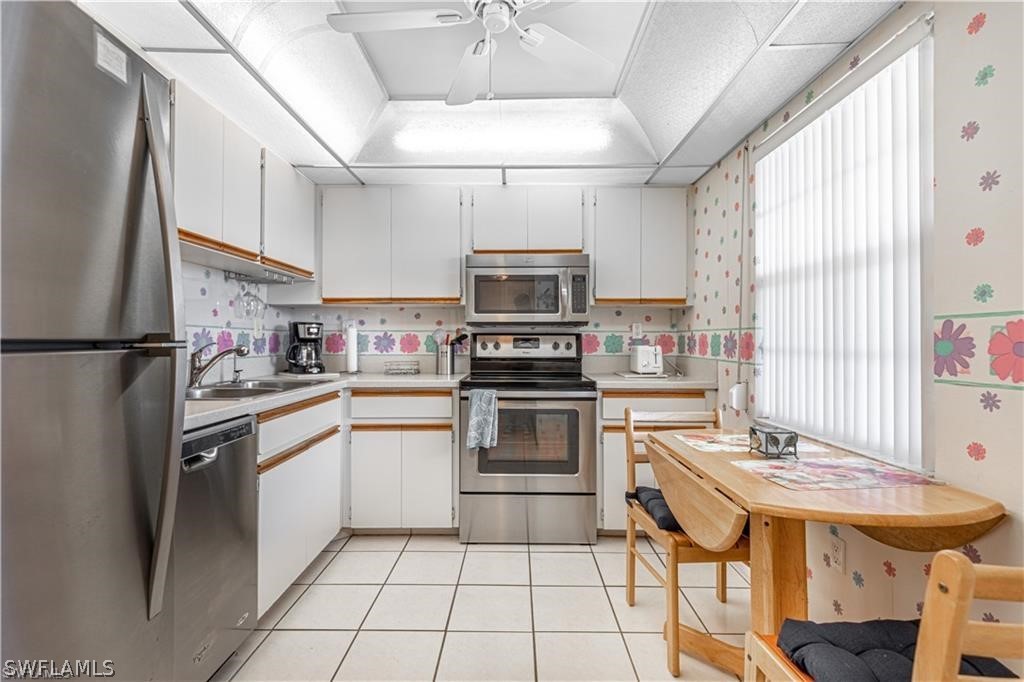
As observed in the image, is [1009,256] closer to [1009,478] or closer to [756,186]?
[1009,478]

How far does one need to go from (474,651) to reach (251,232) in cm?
226

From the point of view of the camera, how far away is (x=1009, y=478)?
1.18 meters

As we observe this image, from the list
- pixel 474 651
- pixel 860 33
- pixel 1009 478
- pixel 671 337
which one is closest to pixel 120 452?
pixel 474 651

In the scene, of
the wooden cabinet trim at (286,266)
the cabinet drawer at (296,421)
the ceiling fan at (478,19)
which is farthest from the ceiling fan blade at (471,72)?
the cabinet drawer at (296,421)

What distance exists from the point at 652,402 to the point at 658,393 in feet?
0.22

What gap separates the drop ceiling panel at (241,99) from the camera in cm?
188

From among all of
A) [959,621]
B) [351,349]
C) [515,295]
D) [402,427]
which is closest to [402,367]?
[351,349]

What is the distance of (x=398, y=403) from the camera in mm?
2977

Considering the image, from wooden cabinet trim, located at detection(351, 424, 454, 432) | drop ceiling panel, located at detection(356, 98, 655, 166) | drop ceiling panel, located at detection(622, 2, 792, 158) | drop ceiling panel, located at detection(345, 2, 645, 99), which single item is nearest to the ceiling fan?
drop ceiling panel, located at detection(345, 2, 645, 99)

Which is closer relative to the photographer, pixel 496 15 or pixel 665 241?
pixel 496 15

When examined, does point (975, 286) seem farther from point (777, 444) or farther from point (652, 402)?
point (652, 402)

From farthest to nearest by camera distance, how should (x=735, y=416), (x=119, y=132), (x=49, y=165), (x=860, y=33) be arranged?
(x=735, y=416)
(x=860, y=33)
(x=119, y=132)
(x=49, y=165)

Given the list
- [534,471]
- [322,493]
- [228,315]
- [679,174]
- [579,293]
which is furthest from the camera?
[579,293]

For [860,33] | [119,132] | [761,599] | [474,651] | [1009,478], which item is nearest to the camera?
[119,132]
